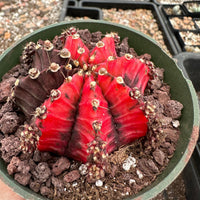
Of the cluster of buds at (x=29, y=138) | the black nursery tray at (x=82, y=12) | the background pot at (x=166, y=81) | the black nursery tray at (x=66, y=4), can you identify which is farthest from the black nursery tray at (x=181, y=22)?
the cluster of buds at (x=29, y=138)

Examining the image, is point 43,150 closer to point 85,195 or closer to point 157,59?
point 85,195

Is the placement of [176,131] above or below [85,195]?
above

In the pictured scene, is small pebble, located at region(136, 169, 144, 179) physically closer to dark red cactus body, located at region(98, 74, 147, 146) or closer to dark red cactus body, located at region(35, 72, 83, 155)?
dark red cactus body, located at region(98, 74, 147, 146)

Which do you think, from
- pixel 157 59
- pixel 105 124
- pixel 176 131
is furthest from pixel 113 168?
pixel 157 59

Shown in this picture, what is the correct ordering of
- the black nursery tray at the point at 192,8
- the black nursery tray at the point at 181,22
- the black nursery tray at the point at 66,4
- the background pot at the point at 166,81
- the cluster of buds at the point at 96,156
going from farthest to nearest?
1. the black nursery tray at the point at 192,8
2. the black nursery tray at the point at 181,22
3. the black nursery tray at the point at 66,4
4. the background pot at the point at 166,81
5. the cluster of buds at the point at 96,156

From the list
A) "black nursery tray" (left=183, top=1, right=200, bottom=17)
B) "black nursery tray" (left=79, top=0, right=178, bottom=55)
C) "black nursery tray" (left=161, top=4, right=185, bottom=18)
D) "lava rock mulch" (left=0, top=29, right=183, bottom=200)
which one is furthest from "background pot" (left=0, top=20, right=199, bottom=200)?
"black nursery tray" (left=183, top=1, right=200, bottom=17)

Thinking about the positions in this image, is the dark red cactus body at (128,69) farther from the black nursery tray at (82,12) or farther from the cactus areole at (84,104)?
the black nursery tray at (82,12)

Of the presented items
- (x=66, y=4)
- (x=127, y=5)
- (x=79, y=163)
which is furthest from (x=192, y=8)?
(x=79, y=163)
